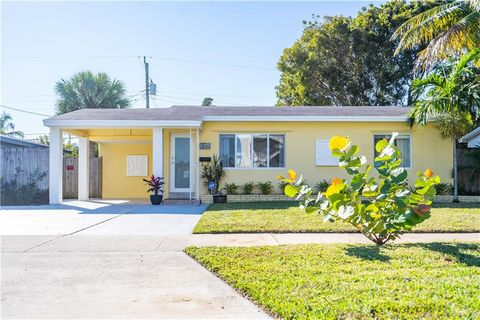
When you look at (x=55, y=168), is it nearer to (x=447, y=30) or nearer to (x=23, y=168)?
(x=23, y=168)

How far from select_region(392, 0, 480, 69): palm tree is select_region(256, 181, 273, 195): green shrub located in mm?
6460

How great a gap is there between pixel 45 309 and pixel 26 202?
12628 millimetres

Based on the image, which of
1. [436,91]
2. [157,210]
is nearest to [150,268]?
[157,210]

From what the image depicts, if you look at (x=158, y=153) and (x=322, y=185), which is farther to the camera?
(x=322, y=185)

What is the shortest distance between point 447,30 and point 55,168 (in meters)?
13.4

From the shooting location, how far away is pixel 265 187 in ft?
47.7

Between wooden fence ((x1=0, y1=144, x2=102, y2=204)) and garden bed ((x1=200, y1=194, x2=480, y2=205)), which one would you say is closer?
garden bed ((x1=200, y1=194, x2=480, y2=205))

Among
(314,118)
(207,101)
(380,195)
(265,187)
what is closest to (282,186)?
(265,187)

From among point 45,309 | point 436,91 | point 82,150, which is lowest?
point 45,309

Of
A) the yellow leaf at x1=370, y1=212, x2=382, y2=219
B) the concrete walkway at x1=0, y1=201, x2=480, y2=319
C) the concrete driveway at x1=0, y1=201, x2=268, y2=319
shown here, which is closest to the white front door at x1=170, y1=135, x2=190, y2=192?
the concrete walkway at x1=0, y1=201, x2=480, y2=319

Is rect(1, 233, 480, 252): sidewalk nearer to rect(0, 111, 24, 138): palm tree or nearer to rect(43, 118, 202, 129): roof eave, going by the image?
rect(43, 118, 202, 129): roof eave

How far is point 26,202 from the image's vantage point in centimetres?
1483

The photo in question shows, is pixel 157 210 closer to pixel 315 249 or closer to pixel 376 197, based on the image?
pixel 315 249

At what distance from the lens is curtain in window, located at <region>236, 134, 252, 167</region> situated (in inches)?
587
